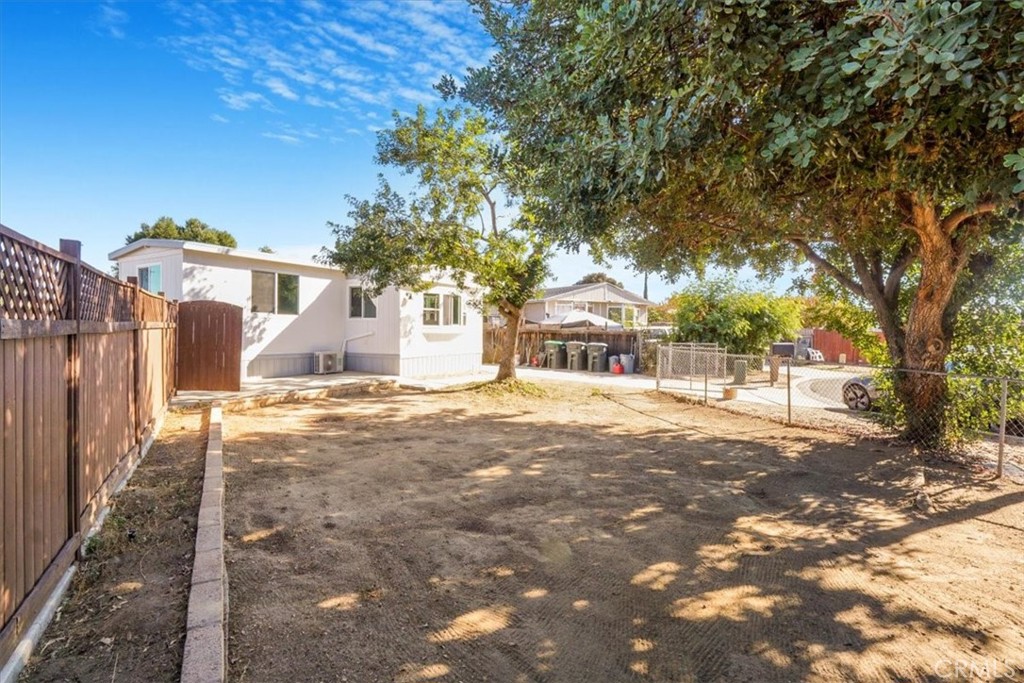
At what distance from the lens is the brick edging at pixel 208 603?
86.0 inches

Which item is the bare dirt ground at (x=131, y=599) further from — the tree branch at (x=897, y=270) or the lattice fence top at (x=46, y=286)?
the tree branch at (x=897, y=270)

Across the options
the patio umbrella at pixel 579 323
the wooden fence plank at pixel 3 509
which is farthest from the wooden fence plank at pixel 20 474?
the patio umbrella at pixel 579 323

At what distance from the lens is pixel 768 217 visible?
605 cm

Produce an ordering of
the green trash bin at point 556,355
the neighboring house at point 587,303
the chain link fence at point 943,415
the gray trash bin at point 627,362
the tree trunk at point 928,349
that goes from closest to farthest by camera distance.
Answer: the tree trunk at point 928,349
the chain link fence at point 943,415
the gray trash bin at point 627,362
the green trash bin at point 556,355
the neighboring house at point 587,303

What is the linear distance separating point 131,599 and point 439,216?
932cm

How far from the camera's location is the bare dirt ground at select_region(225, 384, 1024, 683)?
2484 mm

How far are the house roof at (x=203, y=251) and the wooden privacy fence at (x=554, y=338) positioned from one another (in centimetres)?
952

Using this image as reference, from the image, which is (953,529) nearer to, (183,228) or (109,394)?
(109,394)

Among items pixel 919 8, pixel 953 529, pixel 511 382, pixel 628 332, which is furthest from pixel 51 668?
pixel 628 332

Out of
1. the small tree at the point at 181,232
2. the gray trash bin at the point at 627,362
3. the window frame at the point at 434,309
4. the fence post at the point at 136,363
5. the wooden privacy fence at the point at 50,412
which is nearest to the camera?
the wooden privacy fence at the point at 50,412

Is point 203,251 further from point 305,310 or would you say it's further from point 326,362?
point 326,362

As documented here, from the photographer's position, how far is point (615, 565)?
3.49m

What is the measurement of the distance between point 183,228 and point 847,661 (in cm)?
3624

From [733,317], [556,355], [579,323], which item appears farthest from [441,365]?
[733,317]
